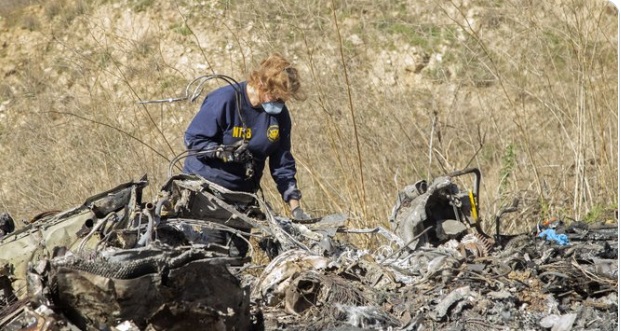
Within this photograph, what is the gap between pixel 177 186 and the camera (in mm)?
4344

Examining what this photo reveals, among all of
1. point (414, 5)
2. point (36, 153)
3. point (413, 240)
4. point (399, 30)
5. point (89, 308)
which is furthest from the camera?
point (399, 30)

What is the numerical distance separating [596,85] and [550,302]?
123 inches

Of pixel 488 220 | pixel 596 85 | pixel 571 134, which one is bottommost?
pixel 488 220

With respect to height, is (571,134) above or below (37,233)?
below

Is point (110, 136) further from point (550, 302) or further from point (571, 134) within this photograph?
point (550, 302)

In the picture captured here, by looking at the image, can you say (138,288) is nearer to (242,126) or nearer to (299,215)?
(299,215)

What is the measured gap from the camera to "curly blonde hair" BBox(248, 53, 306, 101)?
518cm

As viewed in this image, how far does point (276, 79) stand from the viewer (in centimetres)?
517

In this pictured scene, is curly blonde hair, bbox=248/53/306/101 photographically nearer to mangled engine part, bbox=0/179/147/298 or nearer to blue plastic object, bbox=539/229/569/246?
mangled engine part, bbox=0/179/147/298

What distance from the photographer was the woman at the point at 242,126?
5180 mm

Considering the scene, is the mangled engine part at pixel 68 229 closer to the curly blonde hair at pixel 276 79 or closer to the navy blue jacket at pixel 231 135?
the navy blue jacket at pixel 231 135

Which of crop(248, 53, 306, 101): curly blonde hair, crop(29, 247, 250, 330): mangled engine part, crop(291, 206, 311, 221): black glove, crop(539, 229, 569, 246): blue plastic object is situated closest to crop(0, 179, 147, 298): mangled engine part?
crop(29, 247, 250, 330): mangled engine part

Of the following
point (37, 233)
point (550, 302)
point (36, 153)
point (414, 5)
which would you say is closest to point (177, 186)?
point (37, 233)

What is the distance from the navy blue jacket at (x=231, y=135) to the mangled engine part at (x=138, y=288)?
73.5 inches
